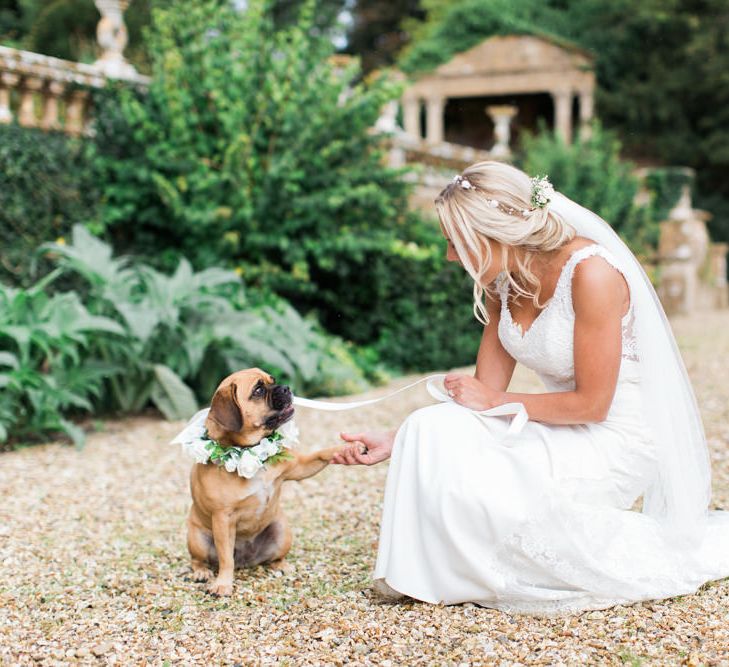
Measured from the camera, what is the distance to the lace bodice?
3076mm

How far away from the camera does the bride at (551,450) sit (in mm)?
2896

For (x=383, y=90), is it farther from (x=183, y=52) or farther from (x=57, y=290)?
(x=57, y=290)

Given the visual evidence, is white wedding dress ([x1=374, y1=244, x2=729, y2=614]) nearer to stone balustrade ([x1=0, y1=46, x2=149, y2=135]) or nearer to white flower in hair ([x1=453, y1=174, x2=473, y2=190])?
white flower in hair ([x1=453, y1=174, x2=473, y2=190])

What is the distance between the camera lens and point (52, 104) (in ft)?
26.1

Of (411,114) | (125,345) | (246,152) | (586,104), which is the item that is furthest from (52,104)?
(586,104)

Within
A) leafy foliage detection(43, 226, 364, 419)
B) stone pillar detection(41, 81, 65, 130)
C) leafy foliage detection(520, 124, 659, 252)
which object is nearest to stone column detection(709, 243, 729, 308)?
leafy foliage detection(520, 124, 659, 252)

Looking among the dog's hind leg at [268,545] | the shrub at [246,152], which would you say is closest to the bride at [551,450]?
the dog's hind leg at [268,545]

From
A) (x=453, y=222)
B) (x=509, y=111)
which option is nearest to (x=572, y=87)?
(x=509, y=111)

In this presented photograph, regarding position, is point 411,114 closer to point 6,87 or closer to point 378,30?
point 378,30

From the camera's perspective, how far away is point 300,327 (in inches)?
280

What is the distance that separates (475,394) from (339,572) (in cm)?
92

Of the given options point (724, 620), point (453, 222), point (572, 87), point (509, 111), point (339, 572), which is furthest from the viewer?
point (572, 87)

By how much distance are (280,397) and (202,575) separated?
803 mm

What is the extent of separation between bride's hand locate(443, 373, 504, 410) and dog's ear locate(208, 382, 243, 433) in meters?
0.74
